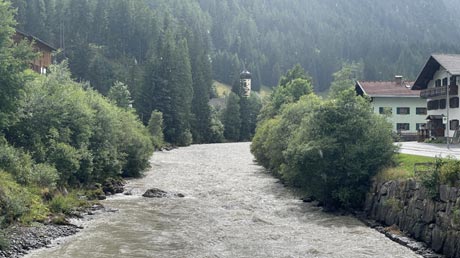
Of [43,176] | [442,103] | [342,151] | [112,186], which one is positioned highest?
[442,103]

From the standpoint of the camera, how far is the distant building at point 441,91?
63.2 meters

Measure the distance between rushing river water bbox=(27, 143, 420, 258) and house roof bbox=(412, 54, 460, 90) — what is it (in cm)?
2826

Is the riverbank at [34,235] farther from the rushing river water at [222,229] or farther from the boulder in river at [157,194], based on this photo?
the boulder in river at [157,194]

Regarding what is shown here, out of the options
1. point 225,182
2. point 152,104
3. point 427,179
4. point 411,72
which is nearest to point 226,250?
point 427,179

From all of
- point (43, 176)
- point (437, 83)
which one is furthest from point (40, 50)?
point (437, 83)

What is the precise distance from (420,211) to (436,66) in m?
45.7

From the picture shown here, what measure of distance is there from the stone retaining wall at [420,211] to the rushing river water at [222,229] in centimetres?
133

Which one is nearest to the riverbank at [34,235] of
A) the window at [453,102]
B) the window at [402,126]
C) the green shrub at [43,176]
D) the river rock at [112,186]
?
the green shrub at [43,176]

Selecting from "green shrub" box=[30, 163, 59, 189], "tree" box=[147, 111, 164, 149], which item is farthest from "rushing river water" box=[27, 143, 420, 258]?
"tree" box=[147, 111, 164, 149]

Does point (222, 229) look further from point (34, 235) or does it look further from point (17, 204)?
point (17, 204)

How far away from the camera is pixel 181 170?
59.5 meters

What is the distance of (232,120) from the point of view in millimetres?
135375

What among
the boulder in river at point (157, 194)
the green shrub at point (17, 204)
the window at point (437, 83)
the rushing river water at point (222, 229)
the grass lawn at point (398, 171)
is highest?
the window at point (437, 83)

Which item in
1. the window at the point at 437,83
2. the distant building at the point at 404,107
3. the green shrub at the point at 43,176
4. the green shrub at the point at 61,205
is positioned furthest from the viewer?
the distant building at the point at 404,107
